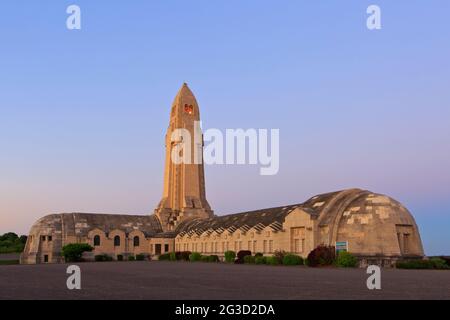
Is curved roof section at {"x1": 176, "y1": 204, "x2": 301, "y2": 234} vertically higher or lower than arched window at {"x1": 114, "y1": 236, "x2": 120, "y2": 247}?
higher

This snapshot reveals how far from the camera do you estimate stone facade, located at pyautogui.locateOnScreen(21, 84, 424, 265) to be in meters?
49.8

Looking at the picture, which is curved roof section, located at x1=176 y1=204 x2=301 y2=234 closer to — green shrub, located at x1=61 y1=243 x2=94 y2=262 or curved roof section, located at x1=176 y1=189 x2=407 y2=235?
curved roof section, located at x1=176 y1=189 x2=407 y2=235

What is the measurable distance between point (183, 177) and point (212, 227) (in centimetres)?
2834

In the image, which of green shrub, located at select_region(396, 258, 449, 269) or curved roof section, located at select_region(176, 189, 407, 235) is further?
curved roof section, located at select_region(176, 189, 407, 235)

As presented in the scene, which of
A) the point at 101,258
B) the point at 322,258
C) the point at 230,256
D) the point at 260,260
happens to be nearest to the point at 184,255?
the point at 230,256

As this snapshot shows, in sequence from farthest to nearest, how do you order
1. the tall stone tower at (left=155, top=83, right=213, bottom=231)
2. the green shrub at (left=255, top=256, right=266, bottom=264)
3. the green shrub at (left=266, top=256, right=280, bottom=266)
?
the tall stone tower at (left=155, top=83, right=213, bottom=231) → the green shrub at (left=255, top=256, right=266, bottom=264) → the green shrub at (left=266, top=256, right=280, bottom=266)

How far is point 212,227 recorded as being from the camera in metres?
79.8

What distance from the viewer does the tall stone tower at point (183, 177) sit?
102 meters

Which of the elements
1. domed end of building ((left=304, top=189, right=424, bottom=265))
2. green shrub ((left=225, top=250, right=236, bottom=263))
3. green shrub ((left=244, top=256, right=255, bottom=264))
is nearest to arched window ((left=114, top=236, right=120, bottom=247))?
green shrub ((left=225, top=250, right=236, bottom=263))

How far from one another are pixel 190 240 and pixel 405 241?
140 feet

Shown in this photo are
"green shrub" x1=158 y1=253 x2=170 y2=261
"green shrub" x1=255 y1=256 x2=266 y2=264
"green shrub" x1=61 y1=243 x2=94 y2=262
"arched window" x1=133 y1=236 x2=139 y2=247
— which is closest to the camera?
"green shrub" x1=255 y1=256 x2=266 y2=264

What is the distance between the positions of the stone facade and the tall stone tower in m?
0.22
